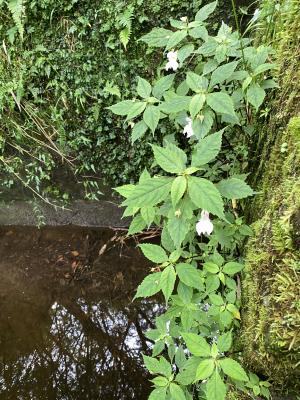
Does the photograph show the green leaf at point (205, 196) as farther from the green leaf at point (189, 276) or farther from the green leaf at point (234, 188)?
the green leaf at point (189, 276)

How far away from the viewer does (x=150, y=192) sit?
4.68 feet

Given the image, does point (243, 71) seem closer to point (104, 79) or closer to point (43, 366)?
point (104, 79)

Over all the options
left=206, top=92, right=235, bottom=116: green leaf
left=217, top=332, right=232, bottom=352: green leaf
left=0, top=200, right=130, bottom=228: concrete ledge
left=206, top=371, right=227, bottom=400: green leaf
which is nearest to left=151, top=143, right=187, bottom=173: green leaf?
left=206, top=92, right=235, bottom=116: green leaf

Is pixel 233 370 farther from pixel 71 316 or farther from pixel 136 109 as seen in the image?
pixel 71 316

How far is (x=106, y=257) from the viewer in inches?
156

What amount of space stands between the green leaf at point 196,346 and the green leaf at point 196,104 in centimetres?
92

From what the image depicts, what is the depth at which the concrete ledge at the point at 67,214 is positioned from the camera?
4094mm

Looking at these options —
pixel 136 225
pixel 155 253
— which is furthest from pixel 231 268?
pixel 136 225

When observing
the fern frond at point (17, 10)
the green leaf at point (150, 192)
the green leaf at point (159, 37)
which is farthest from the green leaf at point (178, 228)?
the fern frond at point (17, 10)

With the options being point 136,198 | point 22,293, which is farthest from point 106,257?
point 136,198

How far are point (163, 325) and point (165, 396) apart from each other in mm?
397

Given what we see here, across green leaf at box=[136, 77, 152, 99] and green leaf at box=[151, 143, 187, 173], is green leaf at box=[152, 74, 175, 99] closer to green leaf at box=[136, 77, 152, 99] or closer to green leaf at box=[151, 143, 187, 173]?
green leaf at box=[136, 77, 152, 99]

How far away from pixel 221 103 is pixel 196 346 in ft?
3.31

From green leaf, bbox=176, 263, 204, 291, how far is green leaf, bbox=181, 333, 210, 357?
257 millimetres
